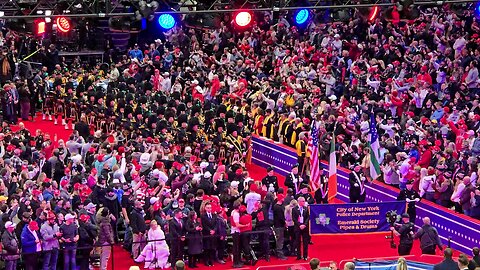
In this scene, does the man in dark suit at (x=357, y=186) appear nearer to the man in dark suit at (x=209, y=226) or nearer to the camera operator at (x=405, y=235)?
the camera operator at (x=405, y=235)

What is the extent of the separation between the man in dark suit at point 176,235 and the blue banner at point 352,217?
3319mm

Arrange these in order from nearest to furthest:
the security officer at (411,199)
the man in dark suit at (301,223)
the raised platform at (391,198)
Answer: the man in dark suit at (301,223)
the raised platform at (391,198)
the security officer at (411,199)

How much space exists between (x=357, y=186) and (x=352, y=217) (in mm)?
1391

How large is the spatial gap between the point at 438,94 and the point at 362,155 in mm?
5865

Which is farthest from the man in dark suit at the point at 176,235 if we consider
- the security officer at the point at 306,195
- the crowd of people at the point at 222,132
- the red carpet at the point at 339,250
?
the security officer at the point at 306,195

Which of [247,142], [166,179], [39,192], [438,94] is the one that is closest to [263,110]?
[247,142]

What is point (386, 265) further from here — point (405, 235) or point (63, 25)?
point (63, 25)

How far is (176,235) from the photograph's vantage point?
24.8 metres

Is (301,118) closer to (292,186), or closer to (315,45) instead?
(292,186)

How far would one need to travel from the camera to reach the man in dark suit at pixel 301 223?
2564 cm

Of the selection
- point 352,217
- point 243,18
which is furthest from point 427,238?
point 243,18

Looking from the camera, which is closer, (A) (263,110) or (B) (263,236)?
(B) (263,236)

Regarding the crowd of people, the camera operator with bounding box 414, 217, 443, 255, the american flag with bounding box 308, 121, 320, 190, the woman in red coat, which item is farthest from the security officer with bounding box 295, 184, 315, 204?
the camera operator with bounding box 414, 217, 443, 255

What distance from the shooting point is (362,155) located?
1182 inches
